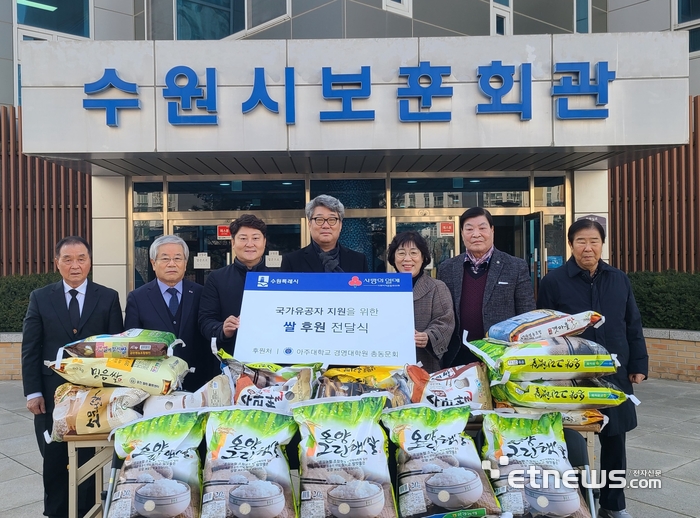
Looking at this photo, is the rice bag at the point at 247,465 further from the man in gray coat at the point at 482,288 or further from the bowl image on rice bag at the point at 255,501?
the man in gray coat at the point at 482,288

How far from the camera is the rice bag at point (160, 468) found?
2096mm

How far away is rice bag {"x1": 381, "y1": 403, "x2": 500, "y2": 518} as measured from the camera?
7.02 ft

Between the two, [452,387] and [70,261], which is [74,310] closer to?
[70,261]

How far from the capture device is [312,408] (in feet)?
7.42

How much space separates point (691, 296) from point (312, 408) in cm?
743

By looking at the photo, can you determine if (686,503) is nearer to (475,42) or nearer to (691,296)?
(691,296)

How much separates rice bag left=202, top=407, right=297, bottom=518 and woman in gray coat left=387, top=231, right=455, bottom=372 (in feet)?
3.77

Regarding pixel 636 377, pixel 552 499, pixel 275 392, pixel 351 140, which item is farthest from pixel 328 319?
pixel 351 140

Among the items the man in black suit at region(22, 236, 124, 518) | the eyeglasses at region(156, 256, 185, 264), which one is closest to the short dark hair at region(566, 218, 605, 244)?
the eyeglasses at region(156, 256, 185, 264)

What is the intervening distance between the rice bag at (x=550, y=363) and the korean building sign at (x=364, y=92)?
4866mm

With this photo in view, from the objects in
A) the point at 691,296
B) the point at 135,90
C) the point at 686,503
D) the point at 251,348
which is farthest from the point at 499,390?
the point at 691,296

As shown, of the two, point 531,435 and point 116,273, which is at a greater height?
point 116,273

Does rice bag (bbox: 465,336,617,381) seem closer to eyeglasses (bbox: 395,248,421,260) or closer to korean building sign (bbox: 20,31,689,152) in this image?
eyeglasses (bbox: 395,248,421,260)

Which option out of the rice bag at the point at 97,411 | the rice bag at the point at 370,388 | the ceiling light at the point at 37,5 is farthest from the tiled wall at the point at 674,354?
the ceiling light at the point at 37,5
